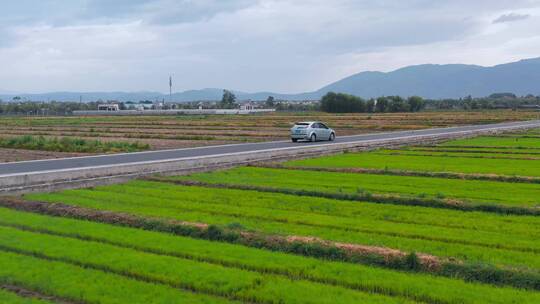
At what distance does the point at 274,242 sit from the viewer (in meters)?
13.8

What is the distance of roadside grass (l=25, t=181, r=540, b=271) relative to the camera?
13.4m

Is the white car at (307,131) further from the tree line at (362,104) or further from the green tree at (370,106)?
the green tree at (370,106)

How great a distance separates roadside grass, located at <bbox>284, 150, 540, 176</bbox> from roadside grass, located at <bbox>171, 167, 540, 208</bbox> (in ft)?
11.0

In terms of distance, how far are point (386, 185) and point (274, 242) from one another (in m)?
11.0

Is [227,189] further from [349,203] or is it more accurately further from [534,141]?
[534,141]

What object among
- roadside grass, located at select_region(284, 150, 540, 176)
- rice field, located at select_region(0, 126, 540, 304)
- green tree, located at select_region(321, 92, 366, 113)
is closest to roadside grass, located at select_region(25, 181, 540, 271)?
rice field, located at select_region(0, 126, 540, 304)

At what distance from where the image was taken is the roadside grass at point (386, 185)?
20594mm

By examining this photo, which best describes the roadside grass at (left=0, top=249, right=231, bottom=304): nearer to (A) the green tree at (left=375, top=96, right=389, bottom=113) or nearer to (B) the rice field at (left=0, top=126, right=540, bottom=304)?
(B) the rice field at (left=0, top=126, right=540, bottom=304)

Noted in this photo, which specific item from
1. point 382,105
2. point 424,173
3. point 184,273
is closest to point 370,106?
point 382,105

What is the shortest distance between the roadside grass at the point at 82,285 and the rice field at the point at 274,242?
0.10 feet

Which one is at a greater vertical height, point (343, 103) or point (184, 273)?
point (343, 103)

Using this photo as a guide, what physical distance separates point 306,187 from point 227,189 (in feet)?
9.17

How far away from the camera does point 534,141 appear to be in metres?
50.3

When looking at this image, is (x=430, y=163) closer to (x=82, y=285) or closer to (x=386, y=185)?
(x=386, y=185)
